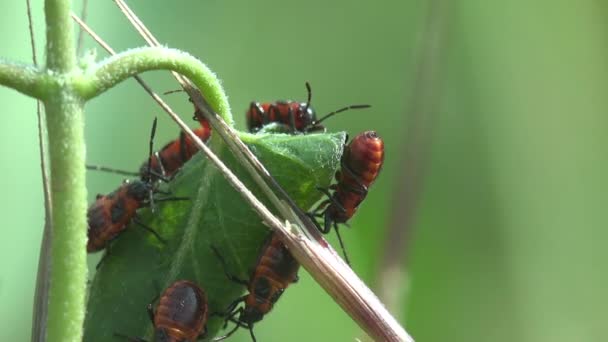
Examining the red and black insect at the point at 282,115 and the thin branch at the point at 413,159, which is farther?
the red and black insect at the point at 282,115

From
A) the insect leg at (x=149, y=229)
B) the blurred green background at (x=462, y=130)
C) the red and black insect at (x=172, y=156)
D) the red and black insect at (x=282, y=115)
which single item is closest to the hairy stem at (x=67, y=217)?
the insect leg at (x=149, y=229)

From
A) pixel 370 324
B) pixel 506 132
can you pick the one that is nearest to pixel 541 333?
pixel 506 132

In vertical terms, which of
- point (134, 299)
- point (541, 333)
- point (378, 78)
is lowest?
point (541, 333)

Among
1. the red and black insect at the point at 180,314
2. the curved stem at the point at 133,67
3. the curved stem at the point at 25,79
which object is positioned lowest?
the red and black insect at the point at 180,314

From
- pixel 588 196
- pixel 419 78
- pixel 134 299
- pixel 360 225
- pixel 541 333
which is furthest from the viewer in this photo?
pixel 588 196

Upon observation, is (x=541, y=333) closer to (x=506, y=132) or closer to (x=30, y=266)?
(x=506, y=132)

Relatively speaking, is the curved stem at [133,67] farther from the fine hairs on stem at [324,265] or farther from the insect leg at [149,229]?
the insect leg at [149,229]

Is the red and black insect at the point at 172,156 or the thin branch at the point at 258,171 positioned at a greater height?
the thin branch at the point at 258,171
